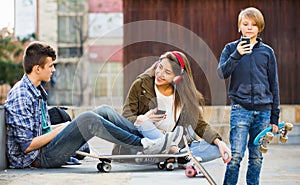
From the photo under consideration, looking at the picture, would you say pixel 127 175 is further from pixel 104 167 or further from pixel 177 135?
pixel 177 135

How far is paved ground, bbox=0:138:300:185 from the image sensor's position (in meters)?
3.62

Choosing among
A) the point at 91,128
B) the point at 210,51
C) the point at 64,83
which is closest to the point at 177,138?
the point at 91,128

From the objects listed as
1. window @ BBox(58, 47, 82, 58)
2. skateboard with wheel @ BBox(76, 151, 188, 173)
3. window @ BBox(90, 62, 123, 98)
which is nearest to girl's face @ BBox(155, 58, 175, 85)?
skateboard with wheel @ BBox(76, 151, 188, 173)

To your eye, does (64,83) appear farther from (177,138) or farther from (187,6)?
(177,138)

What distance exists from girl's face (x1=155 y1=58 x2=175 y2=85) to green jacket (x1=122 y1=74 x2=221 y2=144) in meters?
0.11

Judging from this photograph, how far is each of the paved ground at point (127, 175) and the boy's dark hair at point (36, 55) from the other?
683 millimetres

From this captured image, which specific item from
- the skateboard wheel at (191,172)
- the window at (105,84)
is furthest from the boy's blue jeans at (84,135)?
the window at (105,84)

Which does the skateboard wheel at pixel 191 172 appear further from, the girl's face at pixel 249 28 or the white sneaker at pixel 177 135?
the girl's face at pixel 249 28

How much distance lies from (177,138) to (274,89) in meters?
1.05

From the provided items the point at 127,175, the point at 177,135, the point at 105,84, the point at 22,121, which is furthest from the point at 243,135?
the point at 105,84

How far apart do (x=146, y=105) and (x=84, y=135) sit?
452 millimetres

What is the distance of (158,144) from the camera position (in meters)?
4.23

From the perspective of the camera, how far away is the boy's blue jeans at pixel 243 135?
3381mm

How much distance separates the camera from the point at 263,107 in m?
3.41
